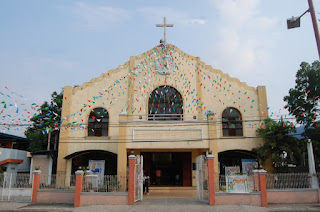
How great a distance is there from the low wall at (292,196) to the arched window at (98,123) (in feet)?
38.4

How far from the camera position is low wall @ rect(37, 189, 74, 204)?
13891 mm

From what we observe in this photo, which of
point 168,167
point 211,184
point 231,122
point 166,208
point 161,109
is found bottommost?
point 166,208

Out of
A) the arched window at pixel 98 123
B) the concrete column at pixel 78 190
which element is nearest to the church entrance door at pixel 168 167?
the arched window at pixel 98 123

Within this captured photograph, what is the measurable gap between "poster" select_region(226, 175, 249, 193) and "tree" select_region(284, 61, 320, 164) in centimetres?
783

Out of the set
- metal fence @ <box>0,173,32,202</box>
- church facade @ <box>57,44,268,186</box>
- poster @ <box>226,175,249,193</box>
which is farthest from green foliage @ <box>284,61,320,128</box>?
metal fence @ <box>0,173,32,202</box>

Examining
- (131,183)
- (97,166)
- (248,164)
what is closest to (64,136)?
(97,166)

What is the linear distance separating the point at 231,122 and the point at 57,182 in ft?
40.3

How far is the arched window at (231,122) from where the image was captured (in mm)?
19688

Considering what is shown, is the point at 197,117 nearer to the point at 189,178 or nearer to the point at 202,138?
the point at 202,138

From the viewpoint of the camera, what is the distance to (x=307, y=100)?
1902 cm

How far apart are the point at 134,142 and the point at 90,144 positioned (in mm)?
4142

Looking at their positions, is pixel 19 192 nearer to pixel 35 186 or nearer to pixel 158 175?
pixel 35 186

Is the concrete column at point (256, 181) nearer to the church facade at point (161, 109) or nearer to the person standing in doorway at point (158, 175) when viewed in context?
the church facade at point (161, 109)

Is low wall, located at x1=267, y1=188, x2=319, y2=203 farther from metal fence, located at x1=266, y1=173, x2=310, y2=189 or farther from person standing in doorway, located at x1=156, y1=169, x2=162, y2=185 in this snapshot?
person standing in doorway, located at x1=156, y1=169, x2=162, y2=185
